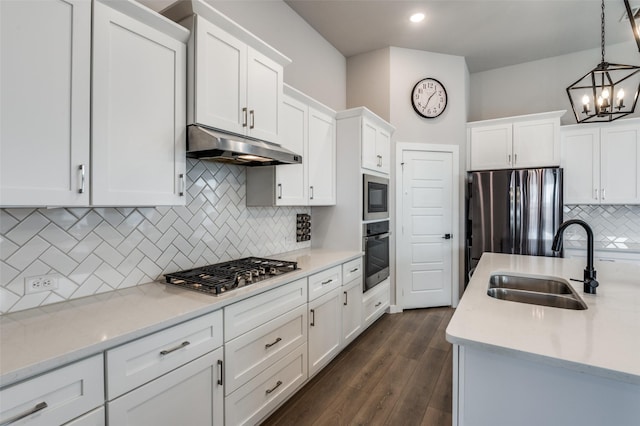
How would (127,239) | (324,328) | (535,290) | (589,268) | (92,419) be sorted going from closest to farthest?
(92,419) < (589,268) < (127,239) < (535,290) < (324,328)

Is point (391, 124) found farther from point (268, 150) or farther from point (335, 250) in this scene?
point (268, 150)

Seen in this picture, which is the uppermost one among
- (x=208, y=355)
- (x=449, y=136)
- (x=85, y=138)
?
(x=449, y=136)

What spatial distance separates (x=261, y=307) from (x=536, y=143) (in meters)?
3.91

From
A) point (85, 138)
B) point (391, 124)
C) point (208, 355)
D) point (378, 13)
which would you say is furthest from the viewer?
point (391, 124)

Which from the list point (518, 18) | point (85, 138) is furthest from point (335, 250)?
point (518, 18)

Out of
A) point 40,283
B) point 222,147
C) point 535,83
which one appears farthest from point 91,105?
point 535,83

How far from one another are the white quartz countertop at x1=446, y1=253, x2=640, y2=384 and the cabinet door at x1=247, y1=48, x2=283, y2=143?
5.36 ft

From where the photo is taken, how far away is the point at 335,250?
318 cm

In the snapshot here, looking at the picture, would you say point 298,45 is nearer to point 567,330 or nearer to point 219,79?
point 219,79

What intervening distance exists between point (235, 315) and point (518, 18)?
4.11 meters

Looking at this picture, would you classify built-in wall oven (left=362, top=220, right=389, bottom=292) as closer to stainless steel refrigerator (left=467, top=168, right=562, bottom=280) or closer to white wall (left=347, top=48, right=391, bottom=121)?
stainless steel refrigerator (left=467, top=168, right=562, bottom=280)

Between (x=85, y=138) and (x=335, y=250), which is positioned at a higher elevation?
(x=85, y=138)

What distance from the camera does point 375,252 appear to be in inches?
133

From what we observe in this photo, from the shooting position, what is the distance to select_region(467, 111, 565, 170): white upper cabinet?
3732mm
